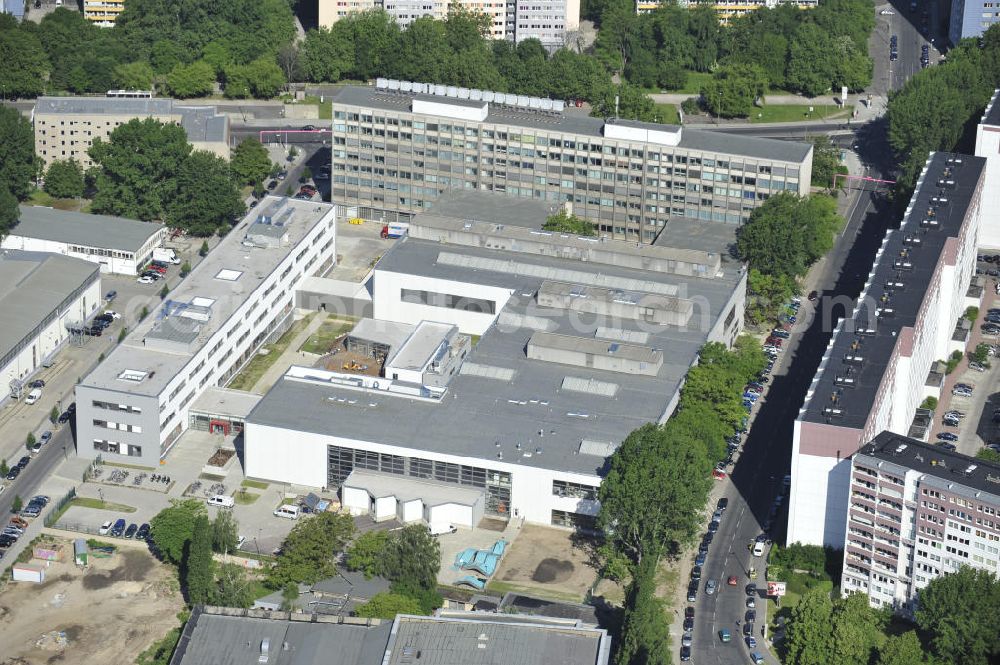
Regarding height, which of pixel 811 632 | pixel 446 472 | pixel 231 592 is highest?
pixel 446 472

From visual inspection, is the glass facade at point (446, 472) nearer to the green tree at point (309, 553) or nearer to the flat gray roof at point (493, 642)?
the green tree at point (309, 553)

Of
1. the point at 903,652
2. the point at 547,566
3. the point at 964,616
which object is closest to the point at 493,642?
the point at 547,566

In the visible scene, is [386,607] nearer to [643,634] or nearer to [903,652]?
[643,634]

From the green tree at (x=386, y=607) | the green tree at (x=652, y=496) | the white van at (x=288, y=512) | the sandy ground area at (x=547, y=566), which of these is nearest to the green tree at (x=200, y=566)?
the green tree at (x=386, y=607)

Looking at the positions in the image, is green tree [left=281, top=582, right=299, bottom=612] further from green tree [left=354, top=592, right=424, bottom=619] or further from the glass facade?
the glass facade

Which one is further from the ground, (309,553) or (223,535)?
(223,535)

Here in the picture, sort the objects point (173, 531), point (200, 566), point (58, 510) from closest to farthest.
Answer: point (200, 566) < point (173, 531) < point (58, 510)

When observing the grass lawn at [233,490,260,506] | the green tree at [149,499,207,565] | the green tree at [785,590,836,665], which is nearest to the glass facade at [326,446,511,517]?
the grass lawn at [233,490,260,506]

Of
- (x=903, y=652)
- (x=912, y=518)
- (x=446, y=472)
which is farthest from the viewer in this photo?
(x=446, y=472)
